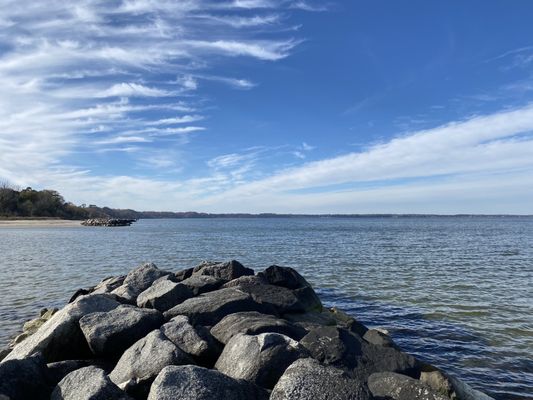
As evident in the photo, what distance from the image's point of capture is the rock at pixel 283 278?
1448 centimetres

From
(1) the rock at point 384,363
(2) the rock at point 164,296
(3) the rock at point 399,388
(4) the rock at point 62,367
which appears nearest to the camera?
(3) the rock at point 399,388

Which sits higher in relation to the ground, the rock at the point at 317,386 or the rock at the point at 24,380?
→ the rock at the point at 317,386

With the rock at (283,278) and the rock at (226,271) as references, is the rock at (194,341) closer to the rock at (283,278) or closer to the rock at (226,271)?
the rock at (226,271)

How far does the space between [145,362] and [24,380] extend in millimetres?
1567

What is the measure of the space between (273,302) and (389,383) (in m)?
5.76

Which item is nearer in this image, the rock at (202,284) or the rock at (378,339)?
the rock at (378,339)

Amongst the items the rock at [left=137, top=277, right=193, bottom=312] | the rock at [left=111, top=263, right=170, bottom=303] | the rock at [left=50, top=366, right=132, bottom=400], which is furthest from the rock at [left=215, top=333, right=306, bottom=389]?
the rock at [left=111, top=263, right=170, bottom=303]

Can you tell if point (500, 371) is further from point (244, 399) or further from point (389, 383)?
point (244, 399)

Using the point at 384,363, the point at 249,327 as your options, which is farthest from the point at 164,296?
the point at 384,363

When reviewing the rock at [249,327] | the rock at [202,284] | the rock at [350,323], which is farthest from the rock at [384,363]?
the rock at [202,284]

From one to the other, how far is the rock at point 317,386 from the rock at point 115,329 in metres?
3.67

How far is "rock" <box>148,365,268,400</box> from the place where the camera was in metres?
5.39

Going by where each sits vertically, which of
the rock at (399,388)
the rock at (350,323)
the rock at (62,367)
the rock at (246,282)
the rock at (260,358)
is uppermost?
the rock at (246,282)

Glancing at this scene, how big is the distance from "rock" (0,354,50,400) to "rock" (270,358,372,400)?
3.25 meters
